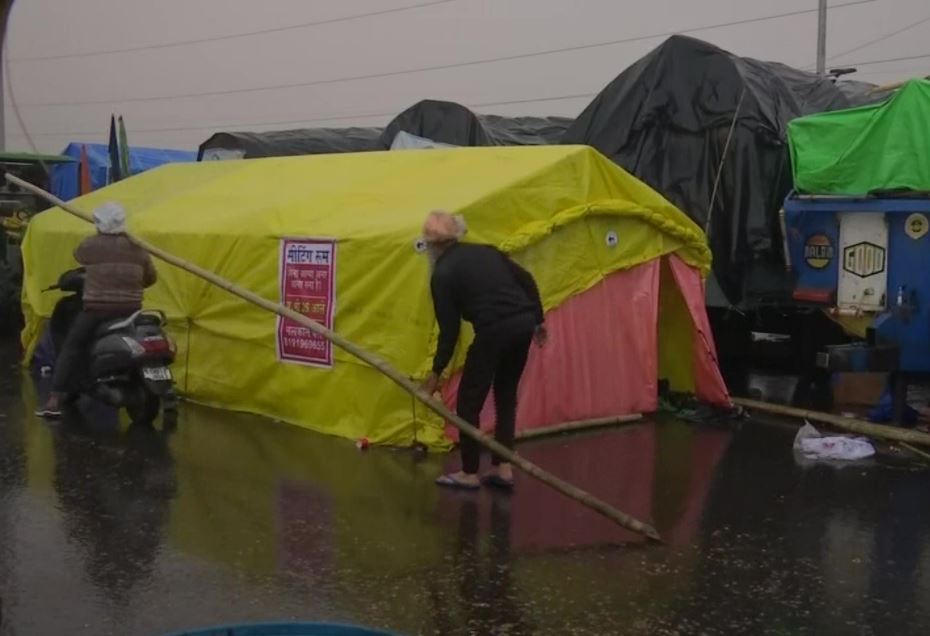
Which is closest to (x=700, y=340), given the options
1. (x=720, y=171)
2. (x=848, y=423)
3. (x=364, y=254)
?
(x=848, y=423)

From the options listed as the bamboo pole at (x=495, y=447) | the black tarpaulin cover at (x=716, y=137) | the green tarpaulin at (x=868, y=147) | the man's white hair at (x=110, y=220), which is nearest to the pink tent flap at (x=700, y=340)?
the green tarpaulin at (x=868, y=147)

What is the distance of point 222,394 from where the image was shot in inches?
423

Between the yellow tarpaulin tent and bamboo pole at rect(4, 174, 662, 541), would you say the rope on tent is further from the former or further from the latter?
bamboo pole at rect(4, 174, 662, 541)

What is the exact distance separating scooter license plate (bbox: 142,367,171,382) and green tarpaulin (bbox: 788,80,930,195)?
5.98 meters

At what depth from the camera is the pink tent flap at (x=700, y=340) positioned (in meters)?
10.7

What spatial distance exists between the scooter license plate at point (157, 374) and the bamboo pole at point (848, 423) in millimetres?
5097

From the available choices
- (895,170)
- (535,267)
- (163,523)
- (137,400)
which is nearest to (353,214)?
(535,267)

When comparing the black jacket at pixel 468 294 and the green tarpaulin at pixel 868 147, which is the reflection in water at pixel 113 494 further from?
the green tarpaulin at pixel 868 147

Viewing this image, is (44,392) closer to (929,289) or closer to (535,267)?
(535,267)

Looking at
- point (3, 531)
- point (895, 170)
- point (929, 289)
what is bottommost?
point (3, 531)

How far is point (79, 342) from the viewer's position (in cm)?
1020

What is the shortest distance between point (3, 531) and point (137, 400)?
10.2 ft

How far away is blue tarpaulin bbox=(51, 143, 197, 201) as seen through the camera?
21906mm

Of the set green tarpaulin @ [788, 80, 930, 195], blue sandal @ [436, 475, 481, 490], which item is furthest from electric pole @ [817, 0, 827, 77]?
blue sandal @ [436, 475, 481, 490]
